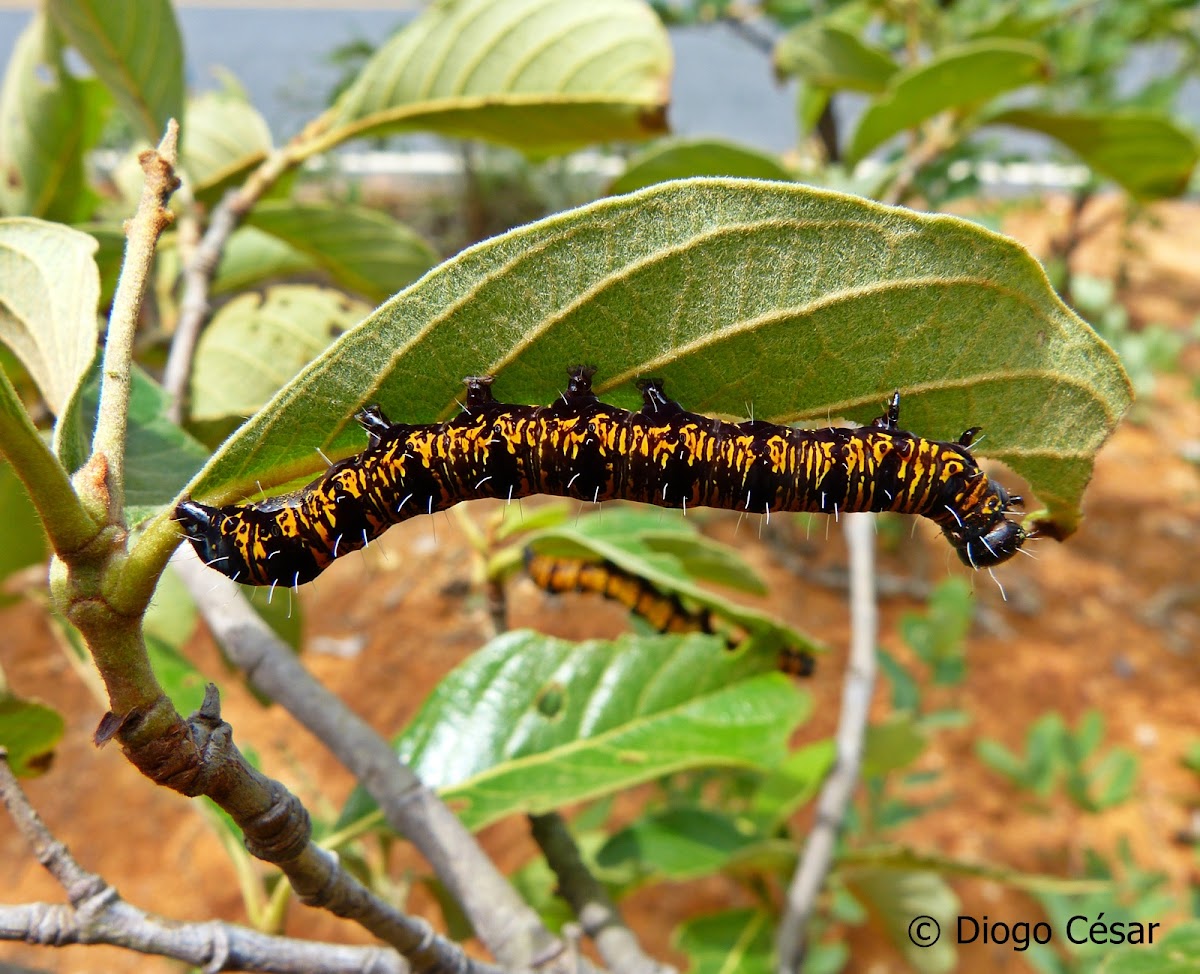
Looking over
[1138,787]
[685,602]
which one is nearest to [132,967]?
[685,602]

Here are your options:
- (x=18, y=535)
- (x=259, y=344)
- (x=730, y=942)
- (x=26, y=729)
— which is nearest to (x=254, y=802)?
(x=26, y=729)

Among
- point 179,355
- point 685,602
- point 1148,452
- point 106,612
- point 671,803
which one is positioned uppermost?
point 106,612

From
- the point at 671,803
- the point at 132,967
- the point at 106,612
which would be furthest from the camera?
the point at 132,967

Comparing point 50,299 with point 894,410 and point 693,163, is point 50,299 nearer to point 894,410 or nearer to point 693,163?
point 894,410

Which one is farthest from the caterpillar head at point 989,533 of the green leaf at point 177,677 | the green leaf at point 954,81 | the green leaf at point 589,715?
the green leaf at point 954,81

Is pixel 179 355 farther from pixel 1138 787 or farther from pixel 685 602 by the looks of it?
pixel 1138 787

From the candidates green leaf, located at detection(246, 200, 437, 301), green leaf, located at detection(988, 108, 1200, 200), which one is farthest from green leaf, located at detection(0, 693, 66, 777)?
green leaf, located at detection(988, 108, 1200, 200)

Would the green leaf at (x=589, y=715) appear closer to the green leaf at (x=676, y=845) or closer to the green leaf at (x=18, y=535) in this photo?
the green leaf at (x=676, y=845)
